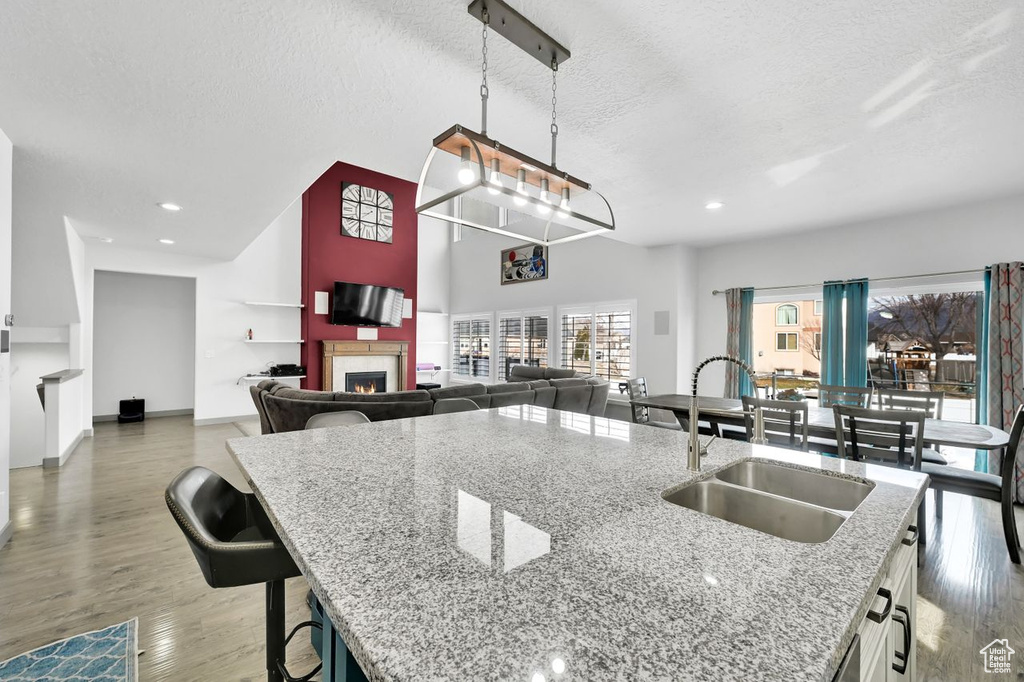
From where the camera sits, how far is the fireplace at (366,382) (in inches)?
285

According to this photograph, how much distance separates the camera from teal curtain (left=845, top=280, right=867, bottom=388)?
4.39 metres

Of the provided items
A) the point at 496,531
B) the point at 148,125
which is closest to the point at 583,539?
the point at 496,531

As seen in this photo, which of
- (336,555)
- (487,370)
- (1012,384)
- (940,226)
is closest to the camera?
(336,555)

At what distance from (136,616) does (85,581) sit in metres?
0.58

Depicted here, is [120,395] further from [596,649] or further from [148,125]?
[596,649]

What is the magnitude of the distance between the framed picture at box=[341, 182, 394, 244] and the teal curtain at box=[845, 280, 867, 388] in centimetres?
670

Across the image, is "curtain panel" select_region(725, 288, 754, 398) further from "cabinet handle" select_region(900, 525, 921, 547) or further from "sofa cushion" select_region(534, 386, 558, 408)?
"cabinet handle" select_region(900, 525, 921, 547)

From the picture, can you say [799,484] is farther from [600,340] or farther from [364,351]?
[364,351]

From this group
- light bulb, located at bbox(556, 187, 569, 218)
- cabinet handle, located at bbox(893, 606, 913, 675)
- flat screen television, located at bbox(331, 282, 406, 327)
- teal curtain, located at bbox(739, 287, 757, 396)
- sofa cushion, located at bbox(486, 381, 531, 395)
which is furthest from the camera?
flat screen television, located at bbox(331, 282, 406, 327)

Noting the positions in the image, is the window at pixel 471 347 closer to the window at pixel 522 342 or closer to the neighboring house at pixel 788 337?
the window at pixel 522 342

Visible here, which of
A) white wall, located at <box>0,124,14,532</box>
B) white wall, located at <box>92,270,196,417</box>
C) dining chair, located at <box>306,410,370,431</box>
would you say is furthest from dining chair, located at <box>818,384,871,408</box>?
white wall, located at <box>92,270,196,417</box>

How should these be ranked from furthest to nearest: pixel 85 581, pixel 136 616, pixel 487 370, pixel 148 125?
1. pixel 487 370
2. pixel 148 125
3. pixel 85 581
4. pixel 136 616

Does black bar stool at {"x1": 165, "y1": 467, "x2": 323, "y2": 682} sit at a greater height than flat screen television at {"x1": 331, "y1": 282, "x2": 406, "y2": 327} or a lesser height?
lesser

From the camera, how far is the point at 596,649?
0.57 metres
